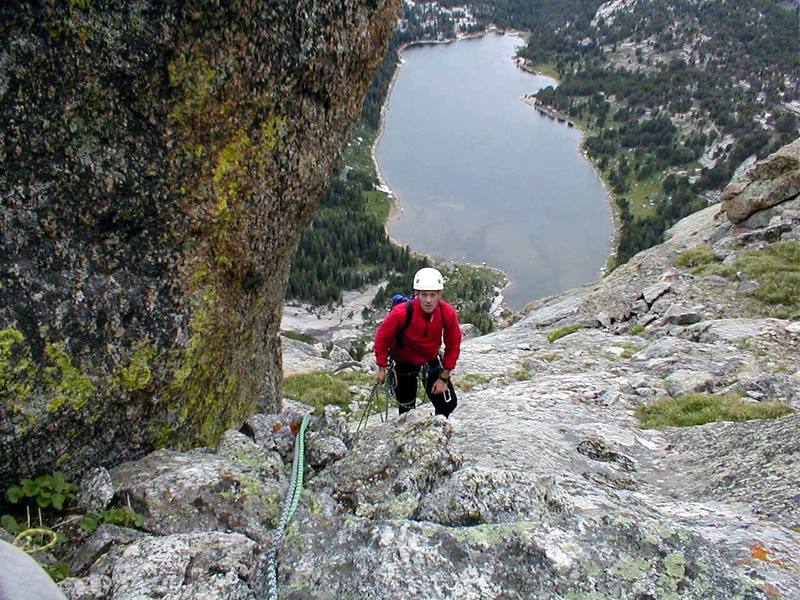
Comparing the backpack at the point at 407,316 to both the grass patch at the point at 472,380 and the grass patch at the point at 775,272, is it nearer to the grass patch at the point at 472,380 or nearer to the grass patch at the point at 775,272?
the grass patch at the point at 472,380

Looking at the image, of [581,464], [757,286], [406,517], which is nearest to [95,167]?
[406,517]

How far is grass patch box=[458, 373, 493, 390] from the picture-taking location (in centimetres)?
1631

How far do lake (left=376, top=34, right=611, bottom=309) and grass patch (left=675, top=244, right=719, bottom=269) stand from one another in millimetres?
75738

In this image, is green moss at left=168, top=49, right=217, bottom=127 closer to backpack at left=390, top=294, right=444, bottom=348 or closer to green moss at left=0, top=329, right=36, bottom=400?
green moss at left=0, top=329, right=36, bottom=400

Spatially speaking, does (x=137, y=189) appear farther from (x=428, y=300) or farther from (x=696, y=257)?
(x=696, y=257)

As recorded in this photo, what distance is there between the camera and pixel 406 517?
5.18 metres

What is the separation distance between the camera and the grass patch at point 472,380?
16312 millimetres

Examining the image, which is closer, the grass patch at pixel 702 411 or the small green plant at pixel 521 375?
the grass patch at pixel 702 411

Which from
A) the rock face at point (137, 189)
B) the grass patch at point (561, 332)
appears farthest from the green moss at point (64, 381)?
the grass patch at point (561, 332)

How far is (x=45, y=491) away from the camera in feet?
17.8

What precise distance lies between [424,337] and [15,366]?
5097 millimetres

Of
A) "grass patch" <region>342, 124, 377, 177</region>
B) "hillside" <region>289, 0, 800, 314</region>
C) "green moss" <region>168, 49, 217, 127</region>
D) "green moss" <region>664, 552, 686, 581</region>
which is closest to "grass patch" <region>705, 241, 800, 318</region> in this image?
"green moss" <region>664, 552, 686, 581</region>

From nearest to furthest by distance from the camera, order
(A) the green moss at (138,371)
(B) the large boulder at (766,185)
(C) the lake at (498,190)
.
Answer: (A) the green moss at (138,371) → (B) the large boulder at (766,185) → (C) the lake at (498,190)

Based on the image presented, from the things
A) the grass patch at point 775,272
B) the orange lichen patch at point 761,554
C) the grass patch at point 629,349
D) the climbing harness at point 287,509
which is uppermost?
the grass patch at point 775,272
